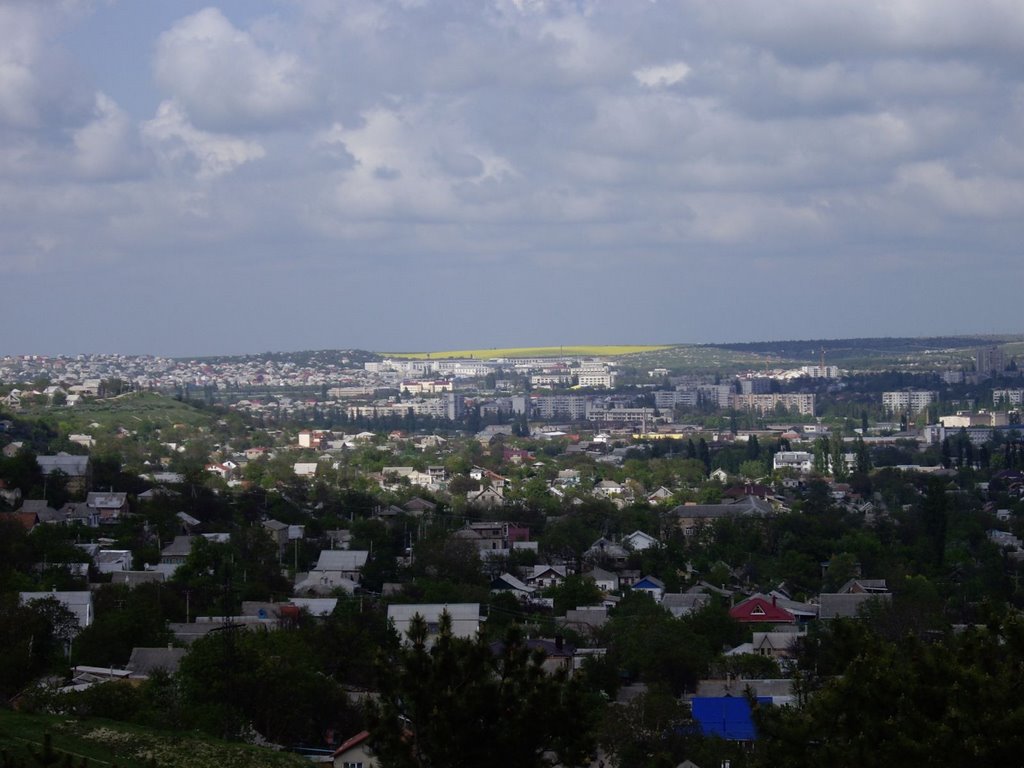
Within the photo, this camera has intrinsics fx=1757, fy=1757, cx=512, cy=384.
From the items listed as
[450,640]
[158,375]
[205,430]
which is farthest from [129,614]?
[158,375]

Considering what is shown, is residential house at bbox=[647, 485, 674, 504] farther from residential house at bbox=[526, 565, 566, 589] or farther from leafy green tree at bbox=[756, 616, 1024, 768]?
leafy green tree at bbox=[756, 616, 1024, 768]

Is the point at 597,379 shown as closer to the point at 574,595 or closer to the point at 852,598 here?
the point at 574,595

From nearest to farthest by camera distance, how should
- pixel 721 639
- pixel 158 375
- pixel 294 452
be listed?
pixel 721 639
pixel 294 452
pixel 158 375

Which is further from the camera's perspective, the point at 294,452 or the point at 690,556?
the point at 294,452

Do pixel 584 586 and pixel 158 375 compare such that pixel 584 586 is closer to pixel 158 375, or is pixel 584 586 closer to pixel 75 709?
pixel 75 709

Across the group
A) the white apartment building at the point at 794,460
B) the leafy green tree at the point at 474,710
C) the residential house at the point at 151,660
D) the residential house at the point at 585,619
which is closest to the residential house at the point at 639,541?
the residential house at the point at 585,619

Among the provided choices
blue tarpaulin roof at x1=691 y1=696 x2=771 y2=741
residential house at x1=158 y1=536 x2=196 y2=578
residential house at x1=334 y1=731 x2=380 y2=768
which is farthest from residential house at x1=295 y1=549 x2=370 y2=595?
residential house at x1=334 y1=731 x2=380 y2=768
